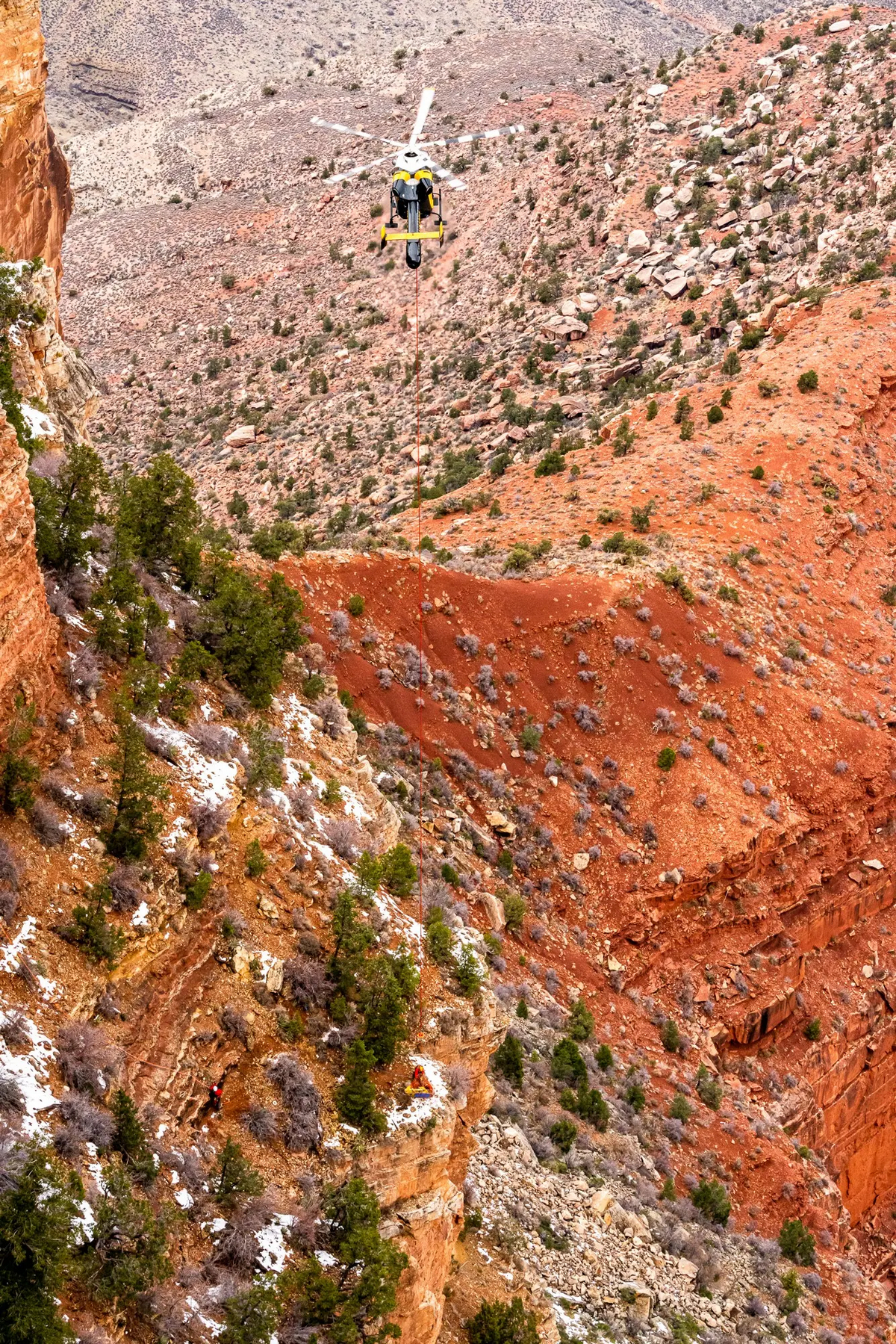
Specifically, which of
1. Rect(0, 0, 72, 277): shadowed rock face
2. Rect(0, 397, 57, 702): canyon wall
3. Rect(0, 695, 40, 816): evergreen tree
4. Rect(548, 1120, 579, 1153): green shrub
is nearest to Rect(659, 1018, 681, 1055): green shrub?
Rect(548, 1120, 579, 1153): green shrub

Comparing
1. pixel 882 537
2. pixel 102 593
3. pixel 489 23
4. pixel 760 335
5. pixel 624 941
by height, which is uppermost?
pixel 489 23

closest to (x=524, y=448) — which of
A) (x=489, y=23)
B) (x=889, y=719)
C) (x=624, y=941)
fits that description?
(x=889, y=719)

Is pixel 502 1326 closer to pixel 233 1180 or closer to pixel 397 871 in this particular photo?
pixel 233 1180

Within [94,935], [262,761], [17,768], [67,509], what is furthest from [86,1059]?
[67,509]

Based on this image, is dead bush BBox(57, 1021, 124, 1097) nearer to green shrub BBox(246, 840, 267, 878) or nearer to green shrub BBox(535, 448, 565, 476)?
green shrub BBox(246, 840, 267, 878)

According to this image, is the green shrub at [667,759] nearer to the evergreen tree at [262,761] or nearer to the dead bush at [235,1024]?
the evergreen tree at [262,761]

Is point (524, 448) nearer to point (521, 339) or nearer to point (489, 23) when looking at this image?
point (521, 339)
